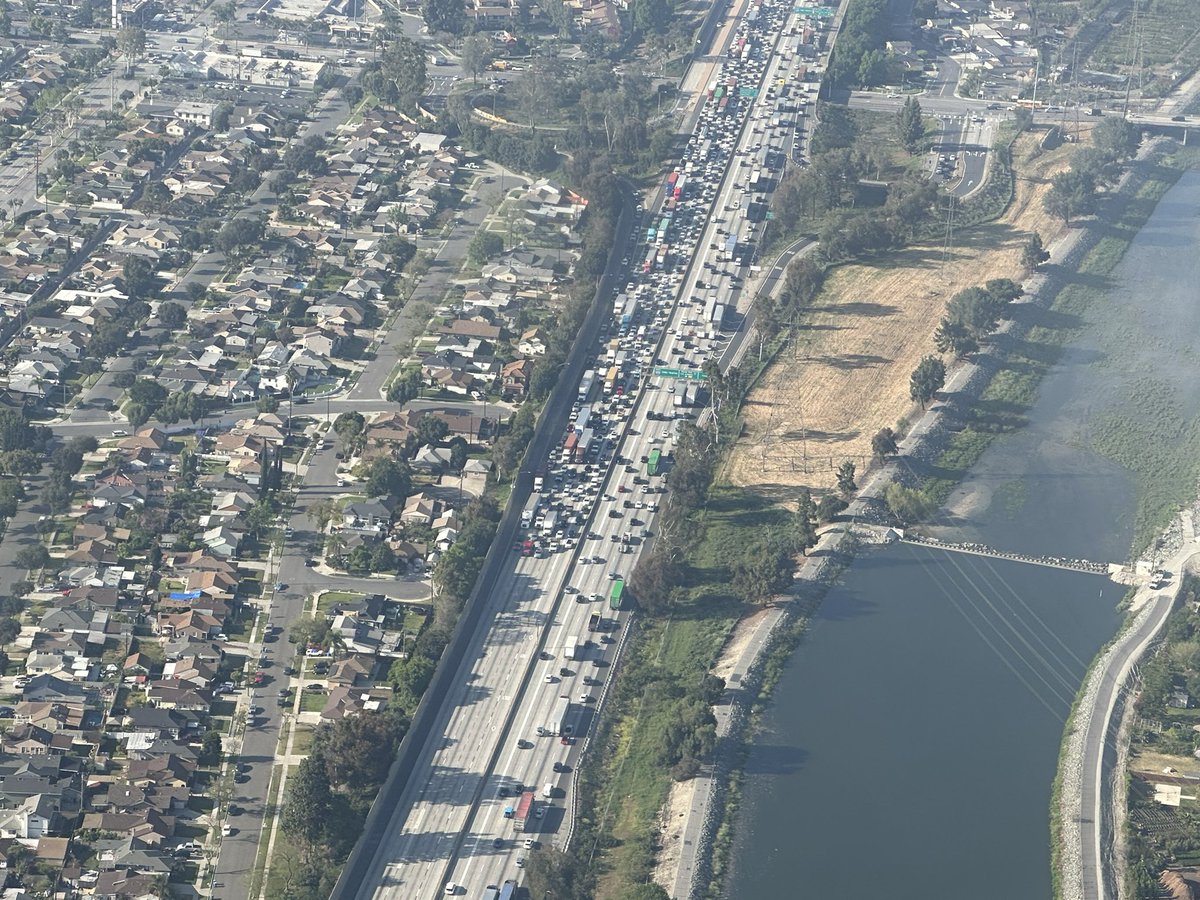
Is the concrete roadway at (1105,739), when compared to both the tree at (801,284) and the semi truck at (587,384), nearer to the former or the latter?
the tree at (801,284)

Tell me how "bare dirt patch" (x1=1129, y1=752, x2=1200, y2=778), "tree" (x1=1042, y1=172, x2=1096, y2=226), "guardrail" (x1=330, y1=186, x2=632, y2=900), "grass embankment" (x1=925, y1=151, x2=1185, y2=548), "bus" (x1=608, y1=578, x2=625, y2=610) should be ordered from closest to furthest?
"guardrail" (x1=330, y1=186, x2=632, y2=900)
"bare dirt patch" (x1=1129, y1=752, x2=1200, y2=778)
"bus" (x1=608, y1=578, x2=625, y2=610)
"grass embankment" (x1=925, y1=151, x2=1185, y2=548)
"tree" (x1=1042, y1=172, x2=1096, y2=226)

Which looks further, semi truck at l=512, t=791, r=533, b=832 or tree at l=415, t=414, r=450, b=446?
tree at l=415, t=414, r=450, b=446

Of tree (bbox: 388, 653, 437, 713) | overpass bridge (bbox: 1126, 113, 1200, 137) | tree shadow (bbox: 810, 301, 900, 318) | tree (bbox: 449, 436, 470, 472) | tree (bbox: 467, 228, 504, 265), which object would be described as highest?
overpass bridge (bbox: 1126, 113, 1200, 137)

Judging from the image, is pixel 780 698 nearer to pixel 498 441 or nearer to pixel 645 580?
pixel 645 580

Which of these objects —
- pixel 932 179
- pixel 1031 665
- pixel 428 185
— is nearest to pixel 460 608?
pixel 1031 665

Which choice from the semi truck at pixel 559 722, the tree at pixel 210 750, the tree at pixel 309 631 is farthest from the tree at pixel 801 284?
the tree at pixel 210 750

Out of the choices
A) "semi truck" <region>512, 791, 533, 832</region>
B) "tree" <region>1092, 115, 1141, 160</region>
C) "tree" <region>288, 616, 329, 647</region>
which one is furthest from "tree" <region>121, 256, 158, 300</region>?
"tree" <region>1092, 115, 1141, 160</region>

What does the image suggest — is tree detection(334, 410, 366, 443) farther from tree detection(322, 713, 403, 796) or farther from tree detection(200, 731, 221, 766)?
tree detection(200, 731, 221, 766)
